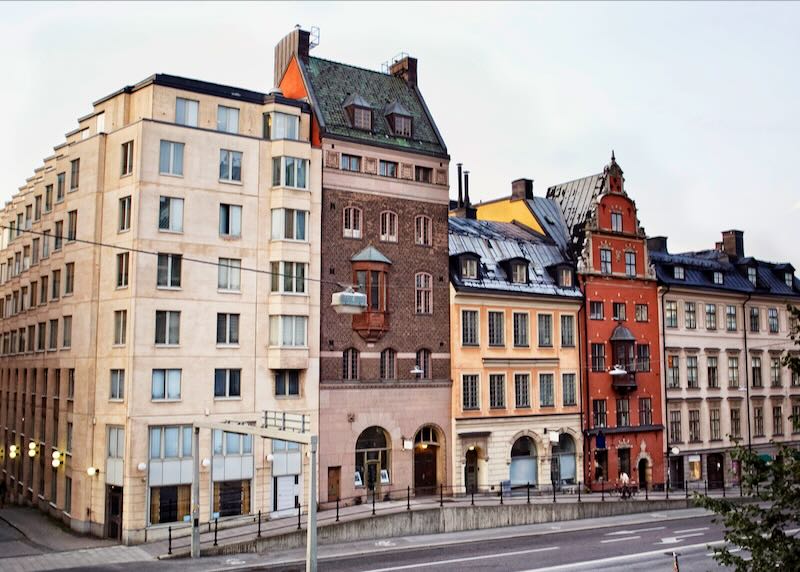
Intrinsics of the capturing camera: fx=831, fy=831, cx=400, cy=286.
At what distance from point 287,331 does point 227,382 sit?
12.6 feet

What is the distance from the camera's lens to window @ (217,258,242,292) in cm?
3991

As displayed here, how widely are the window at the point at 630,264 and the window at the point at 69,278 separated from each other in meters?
34.1

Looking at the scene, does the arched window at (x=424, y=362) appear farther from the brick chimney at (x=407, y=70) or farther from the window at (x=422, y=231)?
the brick chimney at (x=407, y=70)

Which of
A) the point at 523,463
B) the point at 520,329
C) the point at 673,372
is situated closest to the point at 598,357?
the point at 520,329

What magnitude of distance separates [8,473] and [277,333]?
86.0 feet

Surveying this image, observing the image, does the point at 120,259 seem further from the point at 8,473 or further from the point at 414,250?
the point at 8,473

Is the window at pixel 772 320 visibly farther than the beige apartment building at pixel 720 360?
Yes

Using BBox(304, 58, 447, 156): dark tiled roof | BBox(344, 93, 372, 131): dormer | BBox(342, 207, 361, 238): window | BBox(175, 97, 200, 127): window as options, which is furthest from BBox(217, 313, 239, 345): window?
BBox(344, 93, 372, 131): dormer

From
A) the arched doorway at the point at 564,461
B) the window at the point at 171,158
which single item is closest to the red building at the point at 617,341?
the arched doorway at the point at 564,461

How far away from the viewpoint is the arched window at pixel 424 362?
4591 centimetres

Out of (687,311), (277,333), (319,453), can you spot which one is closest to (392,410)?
(319,453)

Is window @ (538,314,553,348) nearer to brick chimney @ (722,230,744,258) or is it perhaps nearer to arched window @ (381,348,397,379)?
arched window @ (381,348,397,379)

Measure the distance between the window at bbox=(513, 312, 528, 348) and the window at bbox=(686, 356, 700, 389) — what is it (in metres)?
15.0

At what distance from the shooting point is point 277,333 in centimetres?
4072
